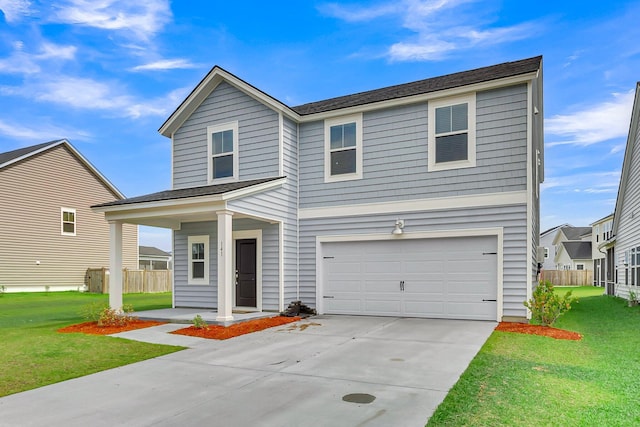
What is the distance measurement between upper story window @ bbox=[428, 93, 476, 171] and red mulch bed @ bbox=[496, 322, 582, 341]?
3847mm

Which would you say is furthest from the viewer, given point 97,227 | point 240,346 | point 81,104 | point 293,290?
point 97,227

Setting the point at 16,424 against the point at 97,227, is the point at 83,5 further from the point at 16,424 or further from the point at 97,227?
the point at 97,227

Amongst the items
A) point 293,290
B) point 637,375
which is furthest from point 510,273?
point 293,290

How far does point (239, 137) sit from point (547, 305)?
913 centimetres

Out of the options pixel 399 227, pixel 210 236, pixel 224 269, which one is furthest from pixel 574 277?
pixel 224 269

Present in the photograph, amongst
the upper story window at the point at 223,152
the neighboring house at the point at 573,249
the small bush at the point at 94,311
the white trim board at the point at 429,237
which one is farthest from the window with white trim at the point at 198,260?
the neighboring house at the point at 573,249

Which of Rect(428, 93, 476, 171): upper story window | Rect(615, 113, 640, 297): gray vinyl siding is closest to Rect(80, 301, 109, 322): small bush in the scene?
Rect(428, 93, 476, 171): upper story window

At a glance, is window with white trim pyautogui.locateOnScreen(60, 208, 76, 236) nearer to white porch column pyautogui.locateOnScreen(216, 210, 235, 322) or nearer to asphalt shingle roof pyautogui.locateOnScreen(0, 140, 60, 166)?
asphalt shingle roof pyautogui.locateOnScreen(0, 140, 60, 166)

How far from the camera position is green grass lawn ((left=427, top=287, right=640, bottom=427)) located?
405 cm

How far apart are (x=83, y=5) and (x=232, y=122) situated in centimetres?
595

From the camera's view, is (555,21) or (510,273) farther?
(555,21)

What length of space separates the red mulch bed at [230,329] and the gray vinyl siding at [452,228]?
209 cm

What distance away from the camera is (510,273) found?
10.1 meters

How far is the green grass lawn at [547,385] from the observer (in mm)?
4051
